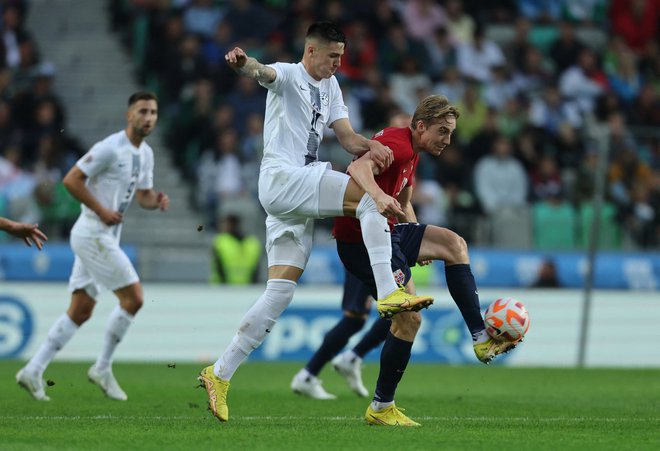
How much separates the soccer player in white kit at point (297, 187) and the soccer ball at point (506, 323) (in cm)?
72

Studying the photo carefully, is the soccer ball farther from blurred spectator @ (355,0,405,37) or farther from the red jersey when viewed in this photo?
blurred spectator @ (355,0,405,37)

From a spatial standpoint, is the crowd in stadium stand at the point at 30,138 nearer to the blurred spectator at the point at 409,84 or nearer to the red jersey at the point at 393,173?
the blurred spectator at the point at 409,84

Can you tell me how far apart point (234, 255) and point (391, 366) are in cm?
804

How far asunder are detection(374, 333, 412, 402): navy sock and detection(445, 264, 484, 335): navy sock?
459mm

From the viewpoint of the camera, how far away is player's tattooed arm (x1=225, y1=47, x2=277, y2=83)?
26.2 ft

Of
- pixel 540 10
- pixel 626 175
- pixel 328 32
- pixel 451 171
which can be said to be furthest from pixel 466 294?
pixel 540 10

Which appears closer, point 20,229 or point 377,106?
point 20,229

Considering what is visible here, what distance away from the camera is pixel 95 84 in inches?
819

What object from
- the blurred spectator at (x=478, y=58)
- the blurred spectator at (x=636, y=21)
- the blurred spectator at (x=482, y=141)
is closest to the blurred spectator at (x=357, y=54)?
the blurred spectator at (x=478, y=58)

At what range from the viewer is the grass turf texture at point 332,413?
753 centimetres

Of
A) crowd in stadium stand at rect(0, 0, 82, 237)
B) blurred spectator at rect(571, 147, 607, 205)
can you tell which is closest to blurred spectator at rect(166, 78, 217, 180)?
crowd in stadium stand at rect(0, 0, 82, 237)

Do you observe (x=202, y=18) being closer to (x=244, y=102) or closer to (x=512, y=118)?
(x=244, y=102)

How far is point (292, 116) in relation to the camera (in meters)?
8.67

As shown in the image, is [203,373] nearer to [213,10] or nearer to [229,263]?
[229,263]
